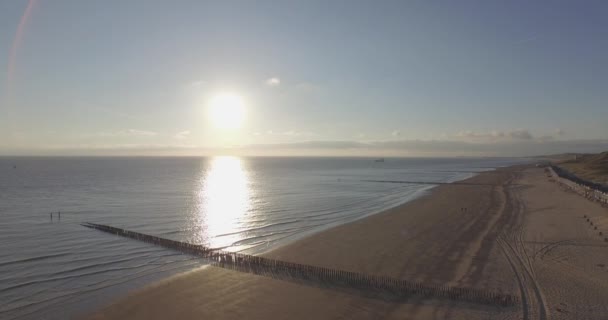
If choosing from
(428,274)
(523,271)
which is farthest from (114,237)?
(523,271)

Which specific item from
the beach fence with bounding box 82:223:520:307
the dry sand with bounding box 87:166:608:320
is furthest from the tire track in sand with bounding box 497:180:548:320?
the beach fence with bounding box 82:223:520:307

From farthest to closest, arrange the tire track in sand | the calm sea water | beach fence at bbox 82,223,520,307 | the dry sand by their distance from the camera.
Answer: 1. the calm sea water
2. beach fence at bbox 82,223,520,307
3. the dry sand
4. the tire track in sand

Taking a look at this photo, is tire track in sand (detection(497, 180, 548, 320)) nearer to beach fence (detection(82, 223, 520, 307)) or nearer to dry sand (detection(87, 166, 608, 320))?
dry sand (detection(87, 166, 608, 320))

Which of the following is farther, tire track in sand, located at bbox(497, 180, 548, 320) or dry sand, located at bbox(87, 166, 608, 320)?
dry sand, located at bbox(87, 166, 608, 320)

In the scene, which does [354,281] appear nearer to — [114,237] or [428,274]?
[428,274]

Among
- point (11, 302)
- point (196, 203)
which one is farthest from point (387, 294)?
point (196, 203)

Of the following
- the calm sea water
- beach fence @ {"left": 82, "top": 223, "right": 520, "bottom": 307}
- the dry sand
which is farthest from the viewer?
the calm sea water

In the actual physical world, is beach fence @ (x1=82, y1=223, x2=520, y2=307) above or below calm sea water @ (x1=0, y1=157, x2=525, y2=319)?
above
